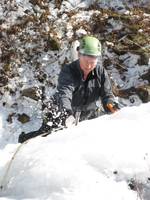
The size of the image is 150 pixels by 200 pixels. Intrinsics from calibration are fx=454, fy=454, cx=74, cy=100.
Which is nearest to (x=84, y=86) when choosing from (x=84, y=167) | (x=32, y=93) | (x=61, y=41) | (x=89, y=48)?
(x=89, y=48)

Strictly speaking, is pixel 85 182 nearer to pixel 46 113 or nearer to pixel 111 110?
pixel 111 110

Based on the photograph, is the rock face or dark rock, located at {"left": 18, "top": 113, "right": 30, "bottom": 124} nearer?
A: dark rock, located at {"left": 18, "top": 113, "right": 30, "bottom": 124}

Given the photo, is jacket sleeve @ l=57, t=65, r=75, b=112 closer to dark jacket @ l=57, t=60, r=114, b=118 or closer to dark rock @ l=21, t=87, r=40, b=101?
dark jacket @ l=57, t=60, r=114, b=118

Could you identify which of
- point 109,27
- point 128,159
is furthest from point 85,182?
point 109,27

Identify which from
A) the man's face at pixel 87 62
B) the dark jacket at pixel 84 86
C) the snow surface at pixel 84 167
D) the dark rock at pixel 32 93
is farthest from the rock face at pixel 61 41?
the snow surface at pixel 84 167

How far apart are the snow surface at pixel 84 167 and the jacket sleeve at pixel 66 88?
1603mm

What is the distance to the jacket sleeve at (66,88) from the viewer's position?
4609 millimetres

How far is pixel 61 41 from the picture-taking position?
8586 mm

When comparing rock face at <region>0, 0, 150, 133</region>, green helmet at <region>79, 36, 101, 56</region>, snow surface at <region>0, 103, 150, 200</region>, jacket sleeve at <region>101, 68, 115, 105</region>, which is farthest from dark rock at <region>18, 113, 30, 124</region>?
snow surface at <region>0, 103, 150, 200</region>

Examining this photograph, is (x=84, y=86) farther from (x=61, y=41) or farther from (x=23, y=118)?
(x=61, y=41)

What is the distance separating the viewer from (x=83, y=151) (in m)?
2.73

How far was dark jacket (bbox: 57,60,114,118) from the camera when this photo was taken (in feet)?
16.1

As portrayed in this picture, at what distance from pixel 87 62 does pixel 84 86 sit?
371 millimetres

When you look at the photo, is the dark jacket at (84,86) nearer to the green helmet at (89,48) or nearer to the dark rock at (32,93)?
the green helmet at (89,48)
